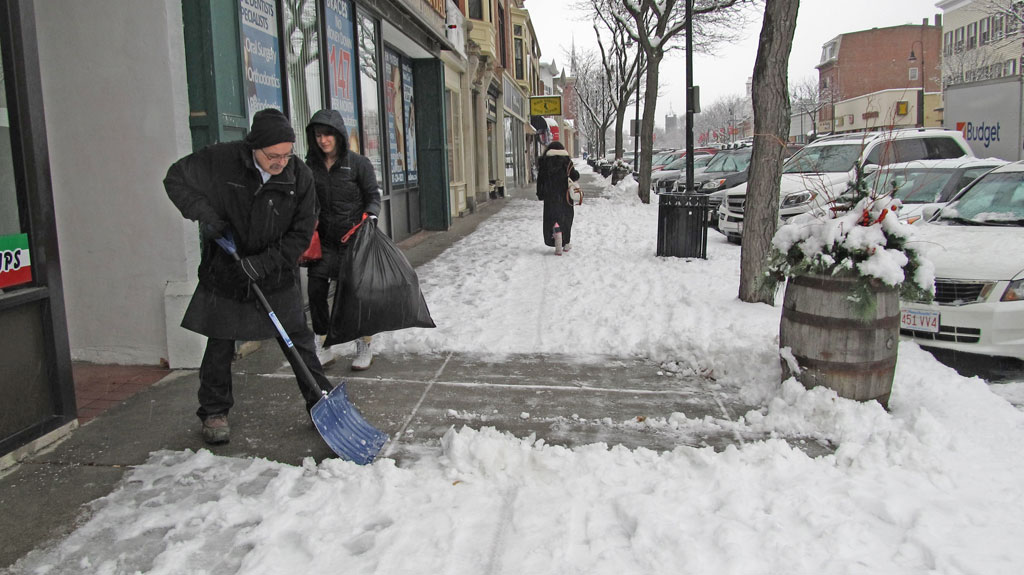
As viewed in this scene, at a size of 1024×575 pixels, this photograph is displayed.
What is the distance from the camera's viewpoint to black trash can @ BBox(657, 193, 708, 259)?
9.84 m

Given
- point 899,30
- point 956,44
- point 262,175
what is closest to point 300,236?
point 262,175

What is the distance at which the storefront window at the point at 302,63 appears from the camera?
7.02 meters

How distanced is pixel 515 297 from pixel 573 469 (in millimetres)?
4215

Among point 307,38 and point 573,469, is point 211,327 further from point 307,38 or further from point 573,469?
point 307,38

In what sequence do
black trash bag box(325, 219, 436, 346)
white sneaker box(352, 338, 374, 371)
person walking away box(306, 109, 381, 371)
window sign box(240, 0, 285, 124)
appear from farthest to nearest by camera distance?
window sign box(240, 0, 285, 124)
white sneaker box(352, 338, 374, 371)
person walking away box(306, 109, 381, 371)
black trash bag box(325, 219, 436, 346)

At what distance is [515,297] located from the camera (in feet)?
25.3

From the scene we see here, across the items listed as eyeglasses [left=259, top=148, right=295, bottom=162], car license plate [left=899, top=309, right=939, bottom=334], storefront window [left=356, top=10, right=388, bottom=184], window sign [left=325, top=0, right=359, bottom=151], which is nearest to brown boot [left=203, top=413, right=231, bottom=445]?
eyeglasses [left=259, top=148, right=295, bottom=162]

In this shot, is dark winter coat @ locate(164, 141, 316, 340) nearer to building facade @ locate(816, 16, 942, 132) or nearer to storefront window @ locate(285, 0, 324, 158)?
storefront window @ locate(285, 0, 324, 158)

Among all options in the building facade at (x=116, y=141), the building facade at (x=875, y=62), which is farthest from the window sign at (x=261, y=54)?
the building facade at (x=875, y=62)

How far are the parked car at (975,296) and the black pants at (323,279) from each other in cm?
389

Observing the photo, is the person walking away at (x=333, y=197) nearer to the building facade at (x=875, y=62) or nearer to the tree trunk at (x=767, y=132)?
the tree trunk at (x=767, y=132)

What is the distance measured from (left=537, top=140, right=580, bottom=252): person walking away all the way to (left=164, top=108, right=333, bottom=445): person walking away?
6.65m

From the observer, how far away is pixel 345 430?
3.82 meters

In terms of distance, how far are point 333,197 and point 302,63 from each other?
2.98 metres
